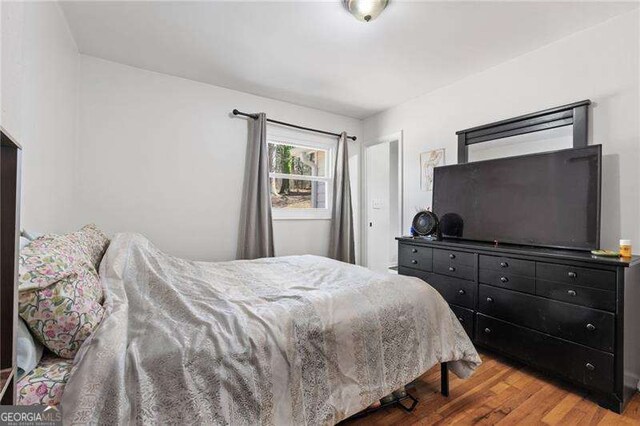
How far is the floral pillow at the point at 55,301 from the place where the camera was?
902mm

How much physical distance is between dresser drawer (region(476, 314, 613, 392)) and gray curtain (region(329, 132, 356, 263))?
1.90 meters

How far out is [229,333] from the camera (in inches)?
45.8

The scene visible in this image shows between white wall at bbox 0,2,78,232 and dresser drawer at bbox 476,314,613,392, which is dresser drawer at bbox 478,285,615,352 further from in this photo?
white wall at bbox 0,2,78,232

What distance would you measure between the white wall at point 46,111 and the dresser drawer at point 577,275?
2.85 meters

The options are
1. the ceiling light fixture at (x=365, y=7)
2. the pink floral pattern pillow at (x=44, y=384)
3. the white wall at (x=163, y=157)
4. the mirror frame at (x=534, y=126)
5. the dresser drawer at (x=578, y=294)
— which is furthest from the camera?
the white wall at (x=163, y=157)

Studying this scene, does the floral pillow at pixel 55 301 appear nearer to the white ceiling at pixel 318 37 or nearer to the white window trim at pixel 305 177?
the white ceiling at pixel 318 37

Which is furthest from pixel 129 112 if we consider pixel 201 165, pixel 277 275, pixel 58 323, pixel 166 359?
pixel 166 359

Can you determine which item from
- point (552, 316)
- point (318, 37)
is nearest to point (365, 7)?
point (318, 37)

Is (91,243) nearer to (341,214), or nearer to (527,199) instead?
(341,214)

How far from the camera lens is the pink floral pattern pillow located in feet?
2.70

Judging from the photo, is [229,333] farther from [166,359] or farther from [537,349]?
[537,349]

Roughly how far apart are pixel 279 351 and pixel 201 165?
2488 mm

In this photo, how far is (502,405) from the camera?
67.4 inches

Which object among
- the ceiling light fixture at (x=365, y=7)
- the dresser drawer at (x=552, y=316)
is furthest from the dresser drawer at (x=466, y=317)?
the ceiling light fixture at (x=365, y=7)
